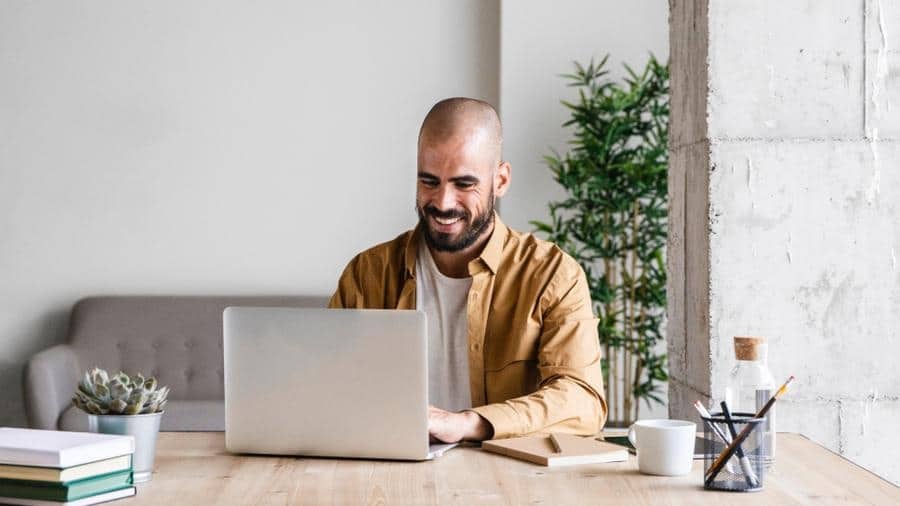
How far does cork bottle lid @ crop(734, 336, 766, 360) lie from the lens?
5.63 feet

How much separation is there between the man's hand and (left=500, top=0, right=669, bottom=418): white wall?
2901 mm

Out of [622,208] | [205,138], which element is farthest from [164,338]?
[622,208]

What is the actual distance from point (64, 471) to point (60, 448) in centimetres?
4

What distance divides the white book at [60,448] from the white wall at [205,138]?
3.26m

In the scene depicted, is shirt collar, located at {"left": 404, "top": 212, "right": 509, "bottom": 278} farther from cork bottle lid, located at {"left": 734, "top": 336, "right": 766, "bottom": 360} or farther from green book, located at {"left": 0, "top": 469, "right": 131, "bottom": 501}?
green book, located at {"left": 0, "top": 469, "right": 131, "bottom": 501}

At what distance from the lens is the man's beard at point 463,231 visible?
228 cm

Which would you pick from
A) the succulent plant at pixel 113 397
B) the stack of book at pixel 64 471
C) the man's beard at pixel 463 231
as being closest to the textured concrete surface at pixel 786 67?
the man's beard at pixel 463 231

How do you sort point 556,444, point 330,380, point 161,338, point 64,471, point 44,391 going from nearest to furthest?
point 64,471 → point 330,380 → point 556,444 → point 44,391 → point 161,338

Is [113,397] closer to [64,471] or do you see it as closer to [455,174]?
[64,471]

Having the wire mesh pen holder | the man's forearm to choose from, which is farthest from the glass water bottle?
the man's forearm

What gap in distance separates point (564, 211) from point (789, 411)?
220cm

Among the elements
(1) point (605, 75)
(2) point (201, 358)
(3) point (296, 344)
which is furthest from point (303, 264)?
(3) point (296, 344)

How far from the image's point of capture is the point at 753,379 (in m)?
1.75

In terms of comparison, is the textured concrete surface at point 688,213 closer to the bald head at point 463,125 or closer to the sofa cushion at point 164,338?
the bald head at point 463,125
